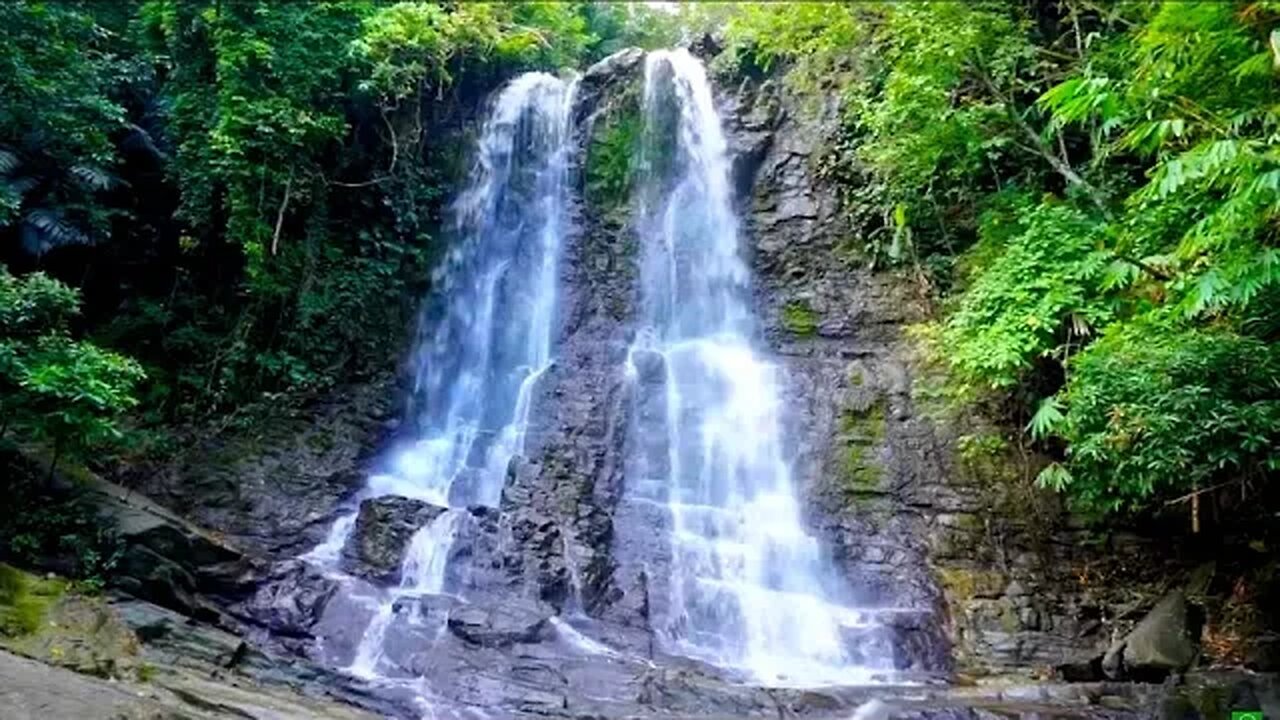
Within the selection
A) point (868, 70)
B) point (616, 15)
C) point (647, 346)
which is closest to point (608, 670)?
point (647, 346)

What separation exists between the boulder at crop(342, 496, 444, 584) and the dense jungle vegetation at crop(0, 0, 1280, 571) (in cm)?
268

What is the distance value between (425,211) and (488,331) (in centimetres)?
212

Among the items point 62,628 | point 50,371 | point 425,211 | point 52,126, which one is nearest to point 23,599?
point 62,628

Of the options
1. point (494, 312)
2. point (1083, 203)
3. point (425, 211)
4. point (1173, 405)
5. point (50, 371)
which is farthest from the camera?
point (425, 211)

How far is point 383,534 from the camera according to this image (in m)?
9.59

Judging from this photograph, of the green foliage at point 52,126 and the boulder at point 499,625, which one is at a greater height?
the green foliage at point 52,126

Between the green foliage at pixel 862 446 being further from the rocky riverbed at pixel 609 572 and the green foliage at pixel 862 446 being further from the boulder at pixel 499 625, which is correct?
the boulder at pixel 499 625

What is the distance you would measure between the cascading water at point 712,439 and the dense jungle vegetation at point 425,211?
177cm

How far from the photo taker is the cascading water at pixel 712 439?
9.05m

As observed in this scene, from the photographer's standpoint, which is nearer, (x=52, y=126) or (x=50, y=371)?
(x=50, y=371)

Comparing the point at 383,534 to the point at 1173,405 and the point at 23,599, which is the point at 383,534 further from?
the point at 1173,405

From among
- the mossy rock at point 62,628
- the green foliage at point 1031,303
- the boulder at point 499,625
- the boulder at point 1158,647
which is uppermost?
the green foliage at point 1031,303

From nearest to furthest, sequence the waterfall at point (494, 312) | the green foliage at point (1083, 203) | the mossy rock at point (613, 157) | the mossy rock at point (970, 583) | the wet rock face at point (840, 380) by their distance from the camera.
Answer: the green foliage at point (1083, 203) → the mossy rock at point (970, 583) → the wet rock face at point (840, 380) → the waterfall at point (494, 312) → the mossy rock at point (613, 157)

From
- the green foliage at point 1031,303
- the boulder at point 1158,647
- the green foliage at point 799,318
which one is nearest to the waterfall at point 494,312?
the green foliage at point 799,318
